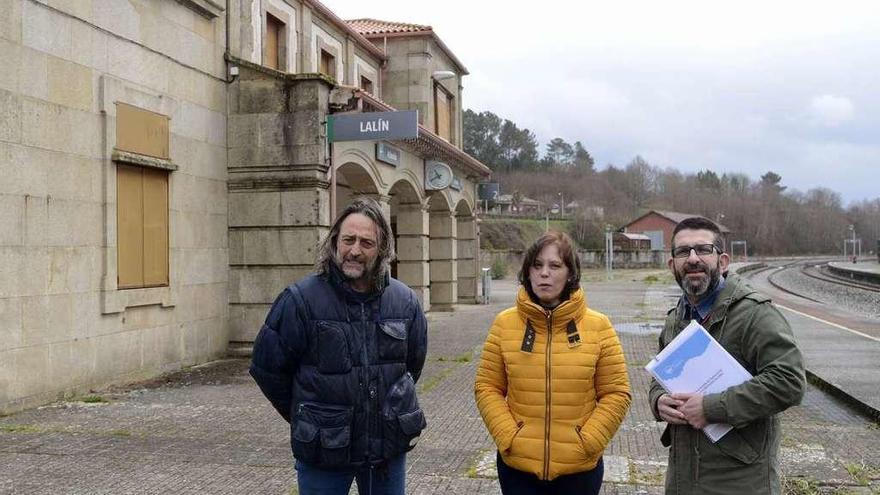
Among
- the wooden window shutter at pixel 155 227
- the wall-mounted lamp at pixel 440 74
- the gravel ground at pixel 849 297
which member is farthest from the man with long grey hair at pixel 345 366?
the gravel ground at pixel 849 297

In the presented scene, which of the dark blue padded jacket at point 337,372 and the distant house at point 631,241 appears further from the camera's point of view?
the distant house at point 631,241

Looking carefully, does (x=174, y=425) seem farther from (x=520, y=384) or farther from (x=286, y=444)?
(x=520, y=384)

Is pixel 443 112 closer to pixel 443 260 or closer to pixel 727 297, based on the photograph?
pixel 443 260

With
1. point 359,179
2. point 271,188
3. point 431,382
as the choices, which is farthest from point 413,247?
point 431,382

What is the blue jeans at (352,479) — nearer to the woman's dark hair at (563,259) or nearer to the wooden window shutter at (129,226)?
the woman's dark hair at (563,259)

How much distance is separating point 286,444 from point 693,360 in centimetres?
438

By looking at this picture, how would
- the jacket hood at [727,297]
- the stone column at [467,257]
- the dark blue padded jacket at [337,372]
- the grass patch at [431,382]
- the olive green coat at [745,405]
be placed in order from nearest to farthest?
the olive green coat at [745,405] → the jacket hood at [727,297] → the dark blue padded jacket at [337,372] → the grass patch at [431,382] → the stone column at [467,257]

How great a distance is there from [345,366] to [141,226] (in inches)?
293

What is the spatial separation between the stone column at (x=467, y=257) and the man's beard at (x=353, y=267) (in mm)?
20546

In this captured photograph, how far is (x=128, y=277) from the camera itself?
366 inches

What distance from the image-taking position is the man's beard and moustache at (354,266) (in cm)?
306

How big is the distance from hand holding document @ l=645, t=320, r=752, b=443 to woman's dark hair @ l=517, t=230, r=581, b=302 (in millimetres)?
490

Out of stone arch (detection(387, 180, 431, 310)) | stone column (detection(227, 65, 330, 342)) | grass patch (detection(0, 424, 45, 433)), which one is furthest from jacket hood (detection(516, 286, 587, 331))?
stone arch (detection(387, 180, 431, 310))

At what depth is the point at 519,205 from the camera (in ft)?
317
